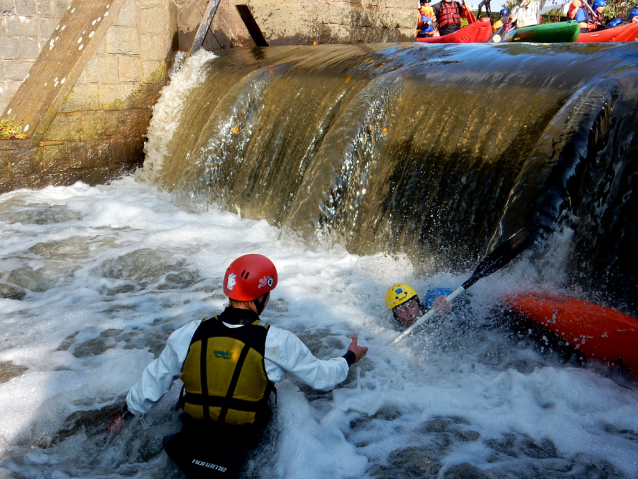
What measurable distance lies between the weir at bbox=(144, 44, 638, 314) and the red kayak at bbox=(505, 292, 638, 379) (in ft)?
1.26

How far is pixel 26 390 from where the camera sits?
2.91 metres

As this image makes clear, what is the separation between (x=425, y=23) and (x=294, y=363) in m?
11.9

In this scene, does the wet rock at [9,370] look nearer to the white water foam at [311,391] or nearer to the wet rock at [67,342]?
the white water foam at [311,391]

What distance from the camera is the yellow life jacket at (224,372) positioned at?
7.43ft

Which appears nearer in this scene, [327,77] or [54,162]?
[327,77]

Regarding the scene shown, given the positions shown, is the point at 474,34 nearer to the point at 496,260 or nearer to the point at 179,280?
the point at 179,280

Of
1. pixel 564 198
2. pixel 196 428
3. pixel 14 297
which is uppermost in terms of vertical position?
pixel 564 198

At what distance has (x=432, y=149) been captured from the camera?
4449 mm

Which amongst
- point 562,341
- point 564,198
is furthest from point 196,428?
point 564,198

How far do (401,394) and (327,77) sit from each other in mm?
3896

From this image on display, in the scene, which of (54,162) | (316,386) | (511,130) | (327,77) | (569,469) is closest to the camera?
(569,469)

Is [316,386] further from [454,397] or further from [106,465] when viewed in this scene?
[106,465]

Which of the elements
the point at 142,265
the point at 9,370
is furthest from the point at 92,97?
the point at 9,370

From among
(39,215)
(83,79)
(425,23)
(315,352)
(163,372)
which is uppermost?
(425,23)
